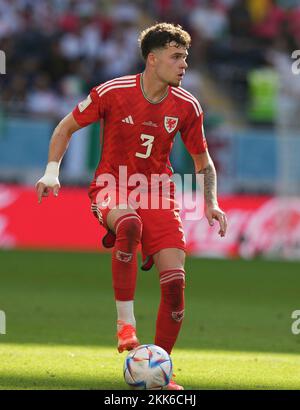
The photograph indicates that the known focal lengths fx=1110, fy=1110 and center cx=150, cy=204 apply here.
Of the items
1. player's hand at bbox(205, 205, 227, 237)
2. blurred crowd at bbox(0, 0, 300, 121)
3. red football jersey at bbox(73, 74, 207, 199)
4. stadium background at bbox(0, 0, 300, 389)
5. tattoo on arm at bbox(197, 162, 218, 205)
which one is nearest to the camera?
player's hand at bbox(205, 205, 227, 237)

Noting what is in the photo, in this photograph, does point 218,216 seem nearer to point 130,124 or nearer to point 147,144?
point 147,144

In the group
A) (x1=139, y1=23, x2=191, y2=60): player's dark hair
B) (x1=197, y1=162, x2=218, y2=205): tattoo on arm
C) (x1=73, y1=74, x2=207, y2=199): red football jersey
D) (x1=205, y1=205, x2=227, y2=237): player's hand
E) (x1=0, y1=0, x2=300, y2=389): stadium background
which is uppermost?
(x1=0, y1=0, x2=300, y2=389): stadium background

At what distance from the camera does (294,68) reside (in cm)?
2262

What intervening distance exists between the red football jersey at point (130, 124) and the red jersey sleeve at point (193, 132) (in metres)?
0.10

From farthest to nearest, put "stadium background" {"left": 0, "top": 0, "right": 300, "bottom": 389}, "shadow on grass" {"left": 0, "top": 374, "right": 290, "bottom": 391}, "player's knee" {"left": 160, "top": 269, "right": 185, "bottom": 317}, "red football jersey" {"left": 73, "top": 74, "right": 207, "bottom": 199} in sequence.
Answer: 1. "stadium background" {"left": 0, "top": 0, "right": 300, "bottom": 389}
2. "red football jersey" {"left": 73, "top": 74, "right": 207, "bottom": 199}
3. "player's knee" {"left": 160, "top": 269, "right": 185, "bottom": 317}
4. "shadow on grass" {"left": 0, "top": 374, "right": 290, "bottom": 391}

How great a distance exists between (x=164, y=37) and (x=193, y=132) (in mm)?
718

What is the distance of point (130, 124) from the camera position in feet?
24.9

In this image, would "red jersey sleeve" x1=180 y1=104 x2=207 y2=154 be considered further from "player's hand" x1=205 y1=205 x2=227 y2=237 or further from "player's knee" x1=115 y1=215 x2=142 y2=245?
"player's knee" x1=115 y1=215 x2=142 y2=245

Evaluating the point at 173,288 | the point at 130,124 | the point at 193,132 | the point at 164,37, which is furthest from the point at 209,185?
the point at 164,37

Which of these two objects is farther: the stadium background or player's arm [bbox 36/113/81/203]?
the stadium background

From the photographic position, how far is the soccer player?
24.0 ft

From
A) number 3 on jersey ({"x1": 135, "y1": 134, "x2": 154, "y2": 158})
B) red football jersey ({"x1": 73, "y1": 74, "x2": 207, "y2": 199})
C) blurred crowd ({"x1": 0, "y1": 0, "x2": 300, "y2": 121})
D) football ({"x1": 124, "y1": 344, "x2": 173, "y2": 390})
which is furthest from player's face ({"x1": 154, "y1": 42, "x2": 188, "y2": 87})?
blurred crowd ({"x1": 0, "y1": 0, "x2": 300, "y2": 121})

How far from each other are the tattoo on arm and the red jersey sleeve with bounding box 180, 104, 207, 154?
14cm

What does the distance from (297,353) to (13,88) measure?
1384 centimetres
